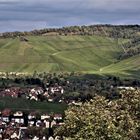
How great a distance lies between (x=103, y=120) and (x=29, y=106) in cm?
13921

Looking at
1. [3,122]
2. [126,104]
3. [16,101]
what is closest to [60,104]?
[16,101]

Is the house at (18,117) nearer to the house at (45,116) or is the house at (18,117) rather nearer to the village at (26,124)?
the village at (26,124)

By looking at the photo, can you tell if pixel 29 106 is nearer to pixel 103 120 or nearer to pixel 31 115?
pixel 31 115

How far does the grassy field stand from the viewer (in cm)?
17754

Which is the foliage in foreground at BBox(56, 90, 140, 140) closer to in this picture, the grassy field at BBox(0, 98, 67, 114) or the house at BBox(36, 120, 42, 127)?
the house at BBox(36, 120, 42, 127)

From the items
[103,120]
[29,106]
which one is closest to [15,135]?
[29,106]

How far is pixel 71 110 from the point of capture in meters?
48.7

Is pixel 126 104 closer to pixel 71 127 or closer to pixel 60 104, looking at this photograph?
pixel 71 127

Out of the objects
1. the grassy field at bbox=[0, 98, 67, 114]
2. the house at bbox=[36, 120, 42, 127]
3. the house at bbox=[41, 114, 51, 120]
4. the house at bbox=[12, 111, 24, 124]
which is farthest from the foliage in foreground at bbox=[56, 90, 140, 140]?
the grassy field at bbox=[0, 98, 67, 114]

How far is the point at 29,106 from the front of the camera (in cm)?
18362

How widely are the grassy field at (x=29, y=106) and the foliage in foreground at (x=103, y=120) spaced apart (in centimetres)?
11975

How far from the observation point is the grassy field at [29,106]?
177538mm

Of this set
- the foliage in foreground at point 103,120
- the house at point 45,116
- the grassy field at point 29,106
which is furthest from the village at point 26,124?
the foliage in foreground at point 103,120

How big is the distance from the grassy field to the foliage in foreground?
393ft
